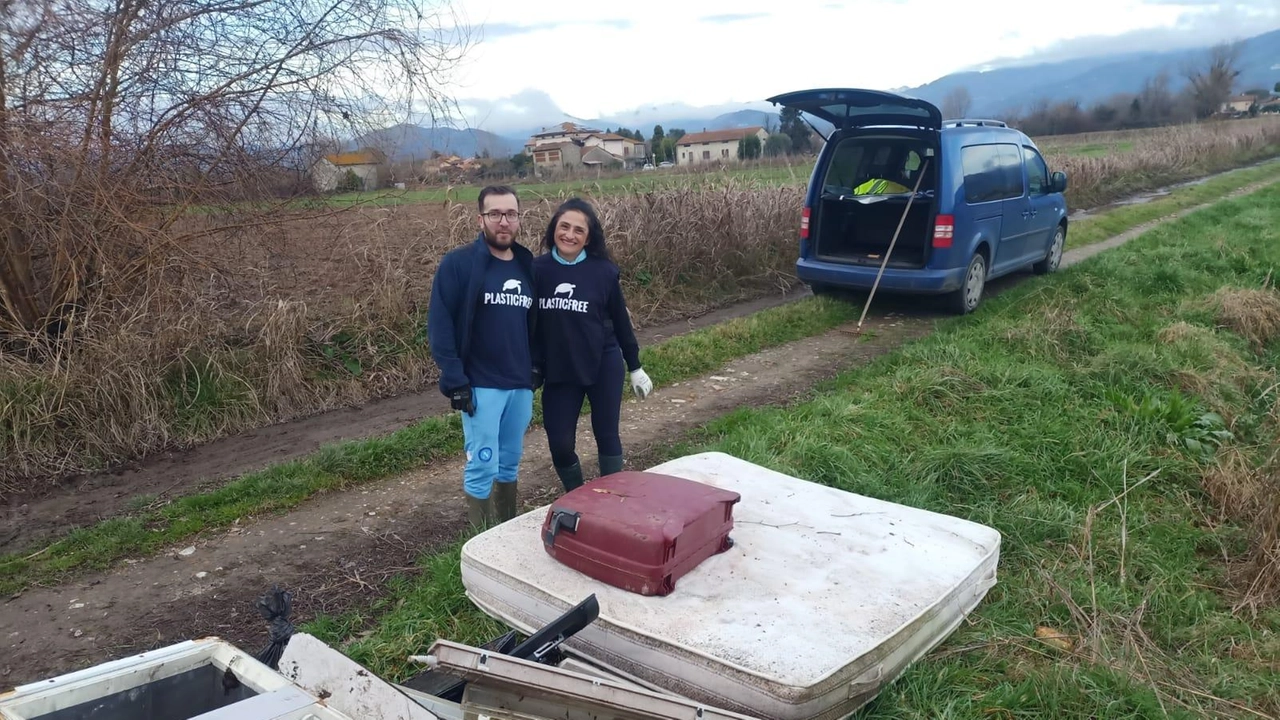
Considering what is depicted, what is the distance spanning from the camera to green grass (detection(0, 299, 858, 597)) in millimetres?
4133

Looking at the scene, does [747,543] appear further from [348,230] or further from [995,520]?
[348,230]

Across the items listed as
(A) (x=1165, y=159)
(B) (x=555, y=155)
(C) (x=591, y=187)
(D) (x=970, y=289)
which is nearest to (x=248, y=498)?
(D) (x=970, y=289)

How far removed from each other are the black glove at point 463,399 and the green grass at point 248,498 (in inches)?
68.9

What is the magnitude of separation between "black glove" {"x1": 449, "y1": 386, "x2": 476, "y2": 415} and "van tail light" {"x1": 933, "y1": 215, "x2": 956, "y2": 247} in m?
5.83

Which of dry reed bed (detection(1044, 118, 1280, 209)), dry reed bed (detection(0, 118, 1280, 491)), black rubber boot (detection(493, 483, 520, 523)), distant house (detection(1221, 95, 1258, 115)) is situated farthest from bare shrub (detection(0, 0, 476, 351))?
distant house (detection(1221, 95, 1258, 115))

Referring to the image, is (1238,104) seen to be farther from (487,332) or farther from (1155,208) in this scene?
(487,332)

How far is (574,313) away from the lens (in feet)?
12.7

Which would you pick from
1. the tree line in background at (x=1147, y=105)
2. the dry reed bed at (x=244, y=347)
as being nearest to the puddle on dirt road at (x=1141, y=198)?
the dry reed bed at (x=244, y=347)

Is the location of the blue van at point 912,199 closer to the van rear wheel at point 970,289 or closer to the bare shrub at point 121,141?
the van rear wheel at point 970,289

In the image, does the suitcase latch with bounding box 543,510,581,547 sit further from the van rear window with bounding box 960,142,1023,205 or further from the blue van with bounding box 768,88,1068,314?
the van rear window with bounding box 960,142,1023,205

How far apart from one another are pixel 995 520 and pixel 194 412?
5.42m

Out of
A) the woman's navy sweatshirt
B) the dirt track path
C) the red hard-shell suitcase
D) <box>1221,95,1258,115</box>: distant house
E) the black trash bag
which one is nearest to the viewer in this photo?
the black trash bag

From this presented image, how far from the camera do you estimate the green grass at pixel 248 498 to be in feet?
13.6

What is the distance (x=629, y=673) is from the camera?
8.64 ft
